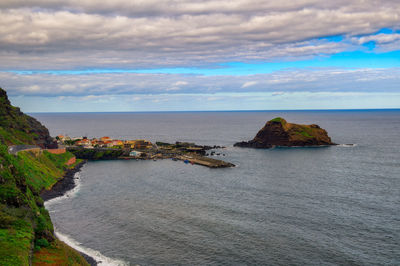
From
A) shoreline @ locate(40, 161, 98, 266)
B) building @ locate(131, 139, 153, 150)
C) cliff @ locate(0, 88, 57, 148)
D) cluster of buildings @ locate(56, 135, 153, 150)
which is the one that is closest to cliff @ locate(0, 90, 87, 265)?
shoreline @ locate(40, 161, 98, 266)

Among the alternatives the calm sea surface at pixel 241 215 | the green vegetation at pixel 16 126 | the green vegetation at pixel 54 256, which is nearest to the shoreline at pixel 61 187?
the calm sea surface at pixel 241 215

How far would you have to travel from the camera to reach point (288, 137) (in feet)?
568

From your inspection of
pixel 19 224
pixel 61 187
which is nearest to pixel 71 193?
pixel 61 187

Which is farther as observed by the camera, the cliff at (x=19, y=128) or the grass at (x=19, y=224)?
the cliff at (x=19, y=128)

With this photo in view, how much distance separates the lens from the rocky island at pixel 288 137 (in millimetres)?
172000

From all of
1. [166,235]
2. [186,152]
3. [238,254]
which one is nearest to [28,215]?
[166,235]

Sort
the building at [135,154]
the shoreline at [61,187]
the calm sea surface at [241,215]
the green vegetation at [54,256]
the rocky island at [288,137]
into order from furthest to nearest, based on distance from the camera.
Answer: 1. the rocky island at [288,137]
2. the building at [135,154]
3. the shoreline at [61,187]
4. the calm sea surface at [241,215]
5. the green vegetation at [54,256]

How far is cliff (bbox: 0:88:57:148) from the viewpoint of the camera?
379 feet

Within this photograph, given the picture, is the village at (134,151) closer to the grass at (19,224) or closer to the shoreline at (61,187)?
the shoreline at (61,187)

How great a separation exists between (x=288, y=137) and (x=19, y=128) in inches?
4671

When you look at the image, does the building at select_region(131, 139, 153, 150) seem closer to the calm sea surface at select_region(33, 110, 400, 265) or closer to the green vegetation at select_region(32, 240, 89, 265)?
the calm sea surface at select_region(33, 110, 400, 265)

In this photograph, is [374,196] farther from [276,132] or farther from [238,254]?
[276,132]

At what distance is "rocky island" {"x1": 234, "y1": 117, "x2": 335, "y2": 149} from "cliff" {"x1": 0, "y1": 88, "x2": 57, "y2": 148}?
92390 mm

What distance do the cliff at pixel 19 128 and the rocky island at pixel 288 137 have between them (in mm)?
92390
